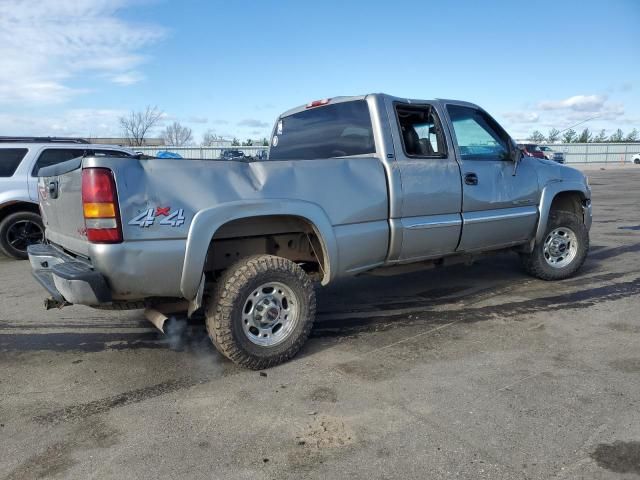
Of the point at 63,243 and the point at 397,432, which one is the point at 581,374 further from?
the point at 63,243

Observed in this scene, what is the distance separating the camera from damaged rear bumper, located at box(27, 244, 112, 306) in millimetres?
3135

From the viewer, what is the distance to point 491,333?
14.5 ft

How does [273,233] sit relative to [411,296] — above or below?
above

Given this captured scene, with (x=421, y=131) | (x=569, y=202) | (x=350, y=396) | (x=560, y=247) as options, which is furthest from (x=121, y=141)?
(x=350, y=396)

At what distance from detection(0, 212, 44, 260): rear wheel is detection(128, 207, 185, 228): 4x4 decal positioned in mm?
5840

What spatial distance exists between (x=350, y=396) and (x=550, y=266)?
3820mm

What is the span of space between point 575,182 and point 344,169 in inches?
135

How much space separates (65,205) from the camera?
3.67 meters

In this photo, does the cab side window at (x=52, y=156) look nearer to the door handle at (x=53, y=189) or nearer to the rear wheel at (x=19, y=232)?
the rear wheel at (x=19, y=232)

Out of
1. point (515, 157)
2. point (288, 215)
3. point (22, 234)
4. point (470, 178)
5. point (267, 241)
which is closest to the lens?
point (288, 215)

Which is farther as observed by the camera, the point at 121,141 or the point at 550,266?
the point at 121,141

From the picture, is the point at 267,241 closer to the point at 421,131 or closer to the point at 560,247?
the point at 421,131

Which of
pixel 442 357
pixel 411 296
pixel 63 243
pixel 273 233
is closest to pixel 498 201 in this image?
pixel 411 296

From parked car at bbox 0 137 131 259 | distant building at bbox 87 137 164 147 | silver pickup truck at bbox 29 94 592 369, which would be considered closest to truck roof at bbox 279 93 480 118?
silver pickup truck at bbox 29 94 592 369
